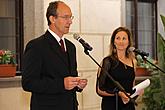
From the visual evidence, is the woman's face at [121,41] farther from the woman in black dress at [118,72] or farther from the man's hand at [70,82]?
the man's hand at [70,82]

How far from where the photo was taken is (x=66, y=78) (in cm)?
221

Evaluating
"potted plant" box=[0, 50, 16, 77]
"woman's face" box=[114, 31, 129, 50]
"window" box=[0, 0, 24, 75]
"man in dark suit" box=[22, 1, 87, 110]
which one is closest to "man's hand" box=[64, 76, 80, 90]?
"man in dark suit" box=[22, 1, 87, 110]

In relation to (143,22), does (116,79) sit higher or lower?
lower

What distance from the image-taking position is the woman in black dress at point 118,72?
10.2ft

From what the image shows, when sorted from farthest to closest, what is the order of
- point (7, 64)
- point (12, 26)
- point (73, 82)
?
point (12, 26)
point (7, 64)
point (73, 82)

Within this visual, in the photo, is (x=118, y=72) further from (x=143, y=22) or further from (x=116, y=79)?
(x=143, y=22)

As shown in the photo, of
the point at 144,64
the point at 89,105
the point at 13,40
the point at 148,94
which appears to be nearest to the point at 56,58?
the point at 13,40

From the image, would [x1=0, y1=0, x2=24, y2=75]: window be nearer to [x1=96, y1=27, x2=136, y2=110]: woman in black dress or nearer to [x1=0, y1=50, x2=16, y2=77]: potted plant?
A: [x1=0, y1=50, x2=16, y2=77]: potted plant

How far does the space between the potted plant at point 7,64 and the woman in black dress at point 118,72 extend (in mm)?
1049

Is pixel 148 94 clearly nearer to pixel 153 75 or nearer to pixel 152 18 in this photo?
pixel 153 75

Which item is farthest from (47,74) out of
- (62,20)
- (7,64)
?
(7,64)

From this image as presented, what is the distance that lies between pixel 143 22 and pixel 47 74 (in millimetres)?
3313

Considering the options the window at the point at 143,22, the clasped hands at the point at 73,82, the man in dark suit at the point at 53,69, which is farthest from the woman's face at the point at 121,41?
the window at the point at 143,22

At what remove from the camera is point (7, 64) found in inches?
147
